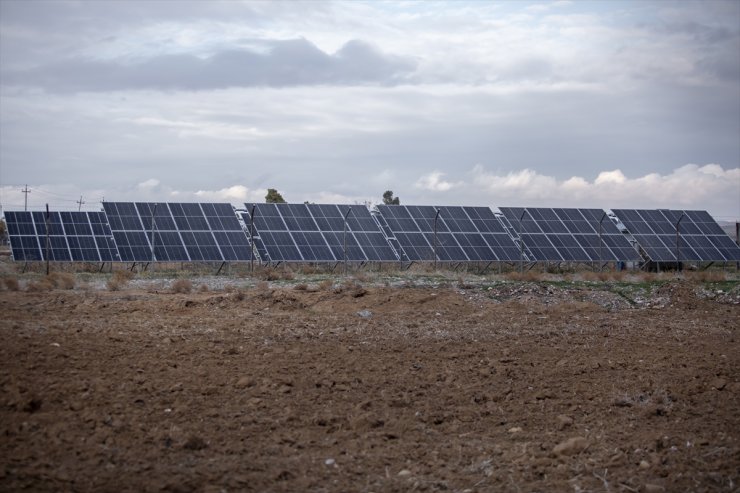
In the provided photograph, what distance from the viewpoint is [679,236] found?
1635 inches

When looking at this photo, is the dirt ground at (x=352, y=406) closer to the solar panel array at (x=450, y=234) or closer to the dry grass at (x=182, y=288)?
the dry grass at (x=182, y=288)

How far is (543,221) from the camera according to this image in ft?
133

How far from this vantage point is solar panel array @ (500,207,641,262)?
37.3 metres

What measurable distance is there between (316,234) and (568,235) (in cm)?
1204

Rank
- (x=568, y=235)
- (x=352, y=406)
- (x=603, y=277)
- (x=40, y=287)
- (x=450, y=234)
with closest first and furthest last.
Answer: (x=352, y=406) → (x=40, y=287) → (x=603, y=277) → (x=450, y=234) → (x=568, y=235)

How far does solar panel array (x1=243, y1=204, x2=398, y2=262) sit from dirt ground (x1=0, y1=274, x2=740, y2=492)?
18.2 meters

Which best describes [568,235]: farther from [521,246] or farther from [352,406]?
[352,406]

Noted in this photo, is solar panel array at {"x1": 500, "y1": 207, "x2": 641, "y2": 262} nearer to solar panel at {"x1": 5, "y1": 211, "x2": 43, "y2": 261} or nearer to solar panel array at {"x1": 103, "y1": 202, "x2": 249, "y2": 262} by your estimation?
solar panel array at {"x1": 103, "y1": 202, "x2": 249, "y2": 262}

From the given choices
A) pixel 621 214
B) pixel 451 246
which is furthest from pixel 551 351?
pixel 621 214

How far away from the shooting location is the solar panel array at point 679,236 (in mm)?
39844

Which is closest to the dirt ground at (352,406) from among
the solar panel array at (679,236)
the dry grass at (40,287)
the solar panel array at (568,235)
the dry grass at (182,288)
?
the dry grass at (40,287)

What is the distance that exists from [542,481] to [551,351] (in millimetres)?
5705

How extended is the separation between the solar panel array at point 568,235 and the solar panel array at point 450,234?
3.57 feet

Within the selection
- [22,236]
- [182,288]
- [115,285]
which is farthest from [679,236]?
[22,236]
